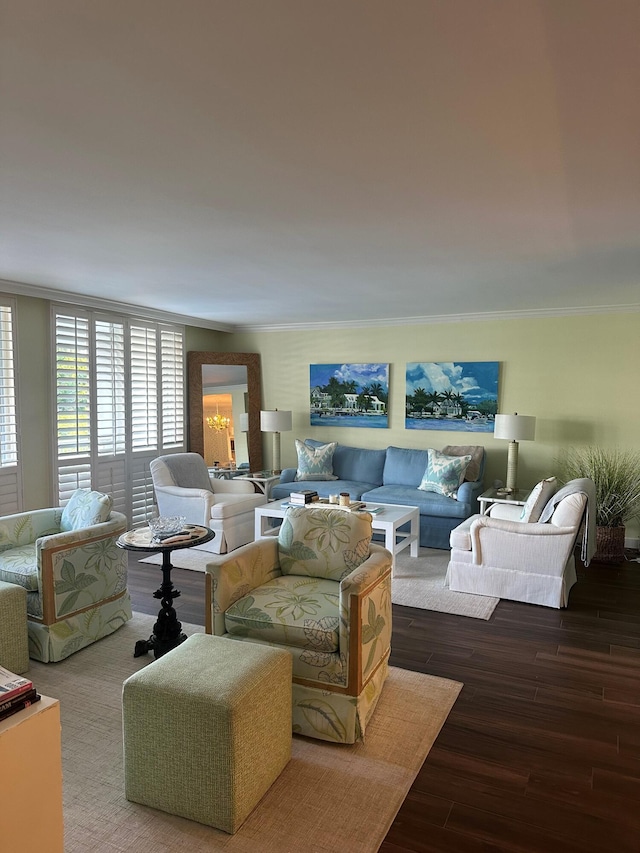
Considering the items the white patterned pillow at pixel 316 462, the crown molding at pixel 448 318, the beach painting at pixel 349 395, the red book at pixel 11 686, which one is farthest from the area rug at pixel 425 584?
the crown molding at pixel 448 318

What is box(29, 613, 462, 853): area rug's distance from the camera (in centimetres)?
211

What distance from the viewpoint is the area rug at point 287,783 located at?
2.11 m

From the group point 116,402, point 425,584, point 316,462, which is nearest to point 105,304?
point 116,402

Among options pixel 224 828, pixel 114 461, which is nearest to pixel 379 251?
pixel 224 828

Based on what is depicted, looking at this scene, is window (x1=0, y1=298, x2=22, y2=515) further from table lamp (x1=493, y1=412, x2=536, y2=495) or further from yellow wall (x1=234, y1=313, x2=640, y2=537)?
table lamp (x1=493, y1=412, x2=536, y2=495)

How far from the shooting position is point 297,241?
3.57 meters

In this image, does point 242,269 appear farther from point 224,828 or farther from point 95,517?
point 224,828

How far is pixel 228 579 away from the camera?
118 inches

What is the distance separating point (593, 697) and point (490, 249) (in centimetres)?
269

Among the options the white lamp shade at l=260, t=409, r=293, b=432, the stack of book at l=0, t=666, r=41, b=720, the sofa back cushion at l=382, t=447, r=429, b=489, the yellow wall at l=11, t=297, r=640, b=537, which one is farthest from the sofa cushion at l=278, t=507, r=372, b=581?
the white lamp shade at l=260, t=409, r=293, b=432

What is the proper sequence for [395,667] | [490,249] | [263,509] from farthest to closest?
[263,509]
[490,249]
[395,667]

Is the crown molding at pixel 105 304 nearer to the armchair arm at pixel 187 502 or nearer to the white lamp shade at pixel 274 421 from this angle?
the white lamp shade at pixel 274 421

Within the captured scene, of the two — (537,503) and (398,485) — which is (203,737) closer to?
(537,503)

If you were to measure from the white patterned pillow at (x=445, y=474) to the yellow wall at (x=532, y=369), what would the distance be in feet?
2.30
